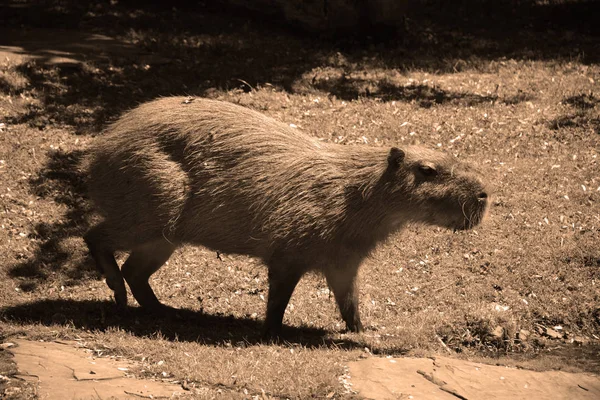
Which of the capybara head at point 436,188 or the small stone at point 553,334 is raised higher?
the capybara head at point 436,188

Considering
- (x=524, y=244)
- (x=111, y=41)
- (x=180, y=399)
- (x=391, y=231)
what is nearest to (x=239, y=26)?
(x=111, y=41)

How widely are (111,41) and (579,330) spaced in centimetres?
766

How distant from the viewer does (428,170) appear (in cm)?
549

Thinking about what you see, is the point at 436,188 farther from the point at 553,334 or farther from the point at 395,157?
the point at 553,334

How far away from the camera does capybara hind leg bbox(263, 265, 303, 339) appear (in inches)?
217

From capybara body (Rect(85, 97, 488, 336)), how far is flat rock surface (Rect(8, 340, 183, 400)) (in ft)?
3.60

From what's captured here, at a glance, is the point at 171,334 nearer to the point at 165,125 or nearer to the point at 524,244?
the point at 165,125

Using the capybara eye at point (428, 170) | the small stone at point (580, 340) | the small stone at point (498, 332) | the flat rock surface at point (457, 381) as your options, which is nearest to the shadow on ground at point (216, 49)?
the capybara eye at point (428, 170)

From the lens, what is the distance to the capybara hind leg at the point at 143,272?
20.1 ft

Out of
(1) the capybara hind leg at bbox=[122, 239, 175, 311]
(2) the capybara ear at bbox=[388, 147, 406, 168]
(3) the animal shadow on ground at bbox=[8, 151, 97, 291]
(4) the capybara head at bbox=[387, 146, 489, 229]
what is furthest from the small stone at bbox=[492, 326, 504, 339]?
(3) the animal shadow on ground at bbox=[8, 151, 97, 291]

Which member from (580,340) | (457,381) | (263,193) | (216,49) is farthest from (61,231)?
(216,49)

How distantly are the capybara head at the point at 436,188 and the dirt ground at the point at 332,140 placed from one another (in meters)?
1.01

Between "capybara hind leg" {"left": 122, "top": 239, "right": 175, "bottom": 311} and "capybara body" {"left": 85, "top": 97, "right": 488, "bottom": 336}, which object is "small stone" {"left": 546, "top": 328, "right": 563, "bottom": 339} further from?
"capybara hind leg" {"left": 122, "top": 239, "right": 175, "bottom": 311}

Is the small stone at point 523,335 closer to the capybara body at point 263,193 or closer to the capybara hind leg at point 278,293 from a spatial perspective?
the capybara body at point 263,193
